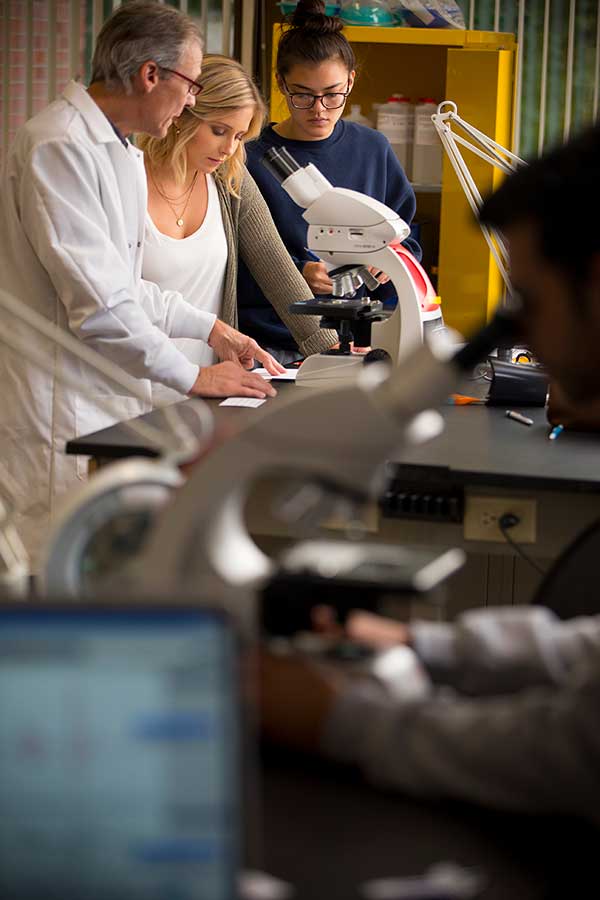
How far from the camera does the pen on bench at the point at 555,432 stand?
2.30 metres

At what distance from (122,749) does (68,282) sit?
1.79m

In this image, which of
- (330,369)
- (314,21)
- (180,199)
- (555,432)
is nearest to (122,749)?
(555,432)

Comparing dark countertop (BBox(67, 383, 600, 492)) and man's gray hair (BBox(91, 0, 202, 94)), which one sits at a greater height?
man's gray hair (BBox(91, 0, 202, 94))

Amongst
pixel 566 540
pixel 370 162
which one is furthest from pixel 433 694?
pixel 370 162

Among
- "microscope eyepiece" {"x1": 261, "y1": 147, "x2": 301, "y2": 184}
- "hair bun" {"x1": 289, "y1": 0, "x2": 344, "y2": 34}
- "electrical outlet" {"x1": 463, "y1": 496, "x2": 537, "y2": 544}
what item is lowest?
"electrical outlet" {"x1": 463, "y1": 496, "x2": 537, "y2": 544}

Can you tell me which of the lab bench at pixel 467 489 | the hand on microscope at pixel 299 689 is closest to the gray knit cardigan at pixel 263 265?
the lab bench at pixel 467 489

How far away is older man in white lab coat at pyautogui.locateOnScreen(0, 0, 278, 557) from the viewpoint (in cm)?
239

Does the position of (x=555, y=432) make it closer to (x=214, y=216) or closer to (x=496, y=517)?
(x=496, y=517)

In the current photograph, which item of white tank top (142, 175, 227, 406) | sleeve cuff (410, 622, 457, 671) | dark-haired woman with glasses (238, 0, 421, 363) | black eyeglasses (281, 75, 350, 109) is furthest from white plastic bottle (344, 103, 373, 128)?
sleeve cuff (410, 622, 457, 671)

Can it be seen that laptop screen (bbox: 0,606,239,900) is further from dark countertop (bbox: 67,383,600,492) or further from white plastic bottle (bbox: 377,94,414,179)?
white plastic bottle (bbox: 377,94,414,179)

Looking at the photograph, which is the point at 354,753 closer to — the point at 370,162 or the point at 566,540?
the point at 566,540

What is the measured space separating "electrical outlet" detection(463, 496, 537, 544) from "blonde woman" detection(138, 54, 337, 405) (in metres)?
0.96

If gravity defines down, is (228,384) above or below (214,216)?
below

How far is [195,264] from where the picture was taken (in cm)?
303
